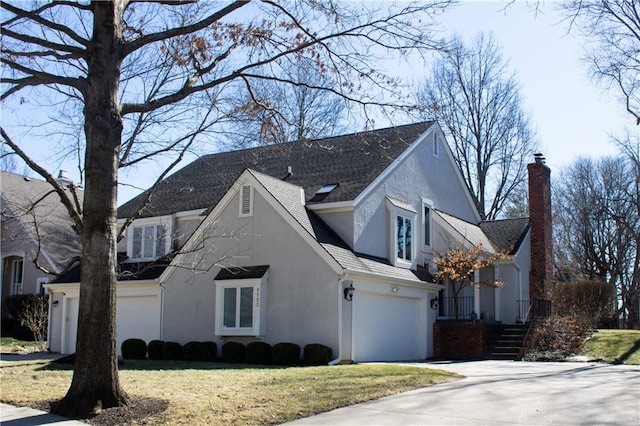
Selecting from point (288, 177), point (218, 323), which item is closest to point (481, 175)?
point (288, 177)

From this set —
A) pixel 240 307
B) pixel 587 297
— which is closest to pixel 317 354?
pixel 240 307

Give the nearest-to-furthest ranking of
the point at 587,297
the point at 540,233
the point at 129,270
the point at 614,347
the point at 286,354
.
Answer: the point at 286,354, the point at 614,347, the point at 129,270, the point at 540,233, the point at 587,297

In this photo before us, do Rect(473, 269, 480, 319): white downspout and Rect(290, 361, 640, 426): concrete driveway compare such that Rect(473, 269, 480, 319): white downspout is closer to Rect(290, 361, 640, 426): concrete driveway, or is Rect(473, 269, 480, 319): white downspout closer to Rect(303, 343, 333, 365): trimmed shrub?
Rect(303, 343, 333, 365): trimmed shrub

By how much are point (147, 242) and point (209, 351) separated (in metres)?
6.82

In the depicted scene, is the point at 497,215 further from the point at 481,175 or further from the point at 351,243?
the point at 351,243

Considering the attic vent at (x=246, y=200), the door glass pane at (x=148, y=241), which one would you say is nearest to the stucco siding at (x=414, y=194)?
the attic vent at (x=246, y=200)

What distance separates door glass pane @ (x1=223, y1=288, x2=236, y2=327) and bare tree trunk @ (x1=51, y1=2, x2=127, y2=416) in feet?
32.6

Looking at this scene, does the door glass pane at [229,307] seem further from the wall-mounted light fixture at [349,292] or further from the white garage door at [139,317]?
the wall-mounted light fixture at [349,292]

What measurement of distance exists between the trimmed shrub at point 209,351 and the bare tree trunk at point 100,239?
384 inches

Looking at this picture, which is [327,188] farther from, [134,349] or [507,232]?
[507,232]

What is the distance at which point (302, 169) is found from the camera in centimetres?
2484

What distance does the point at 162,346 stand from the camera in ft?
69.2

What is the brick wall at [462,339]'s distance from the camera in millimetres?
21859

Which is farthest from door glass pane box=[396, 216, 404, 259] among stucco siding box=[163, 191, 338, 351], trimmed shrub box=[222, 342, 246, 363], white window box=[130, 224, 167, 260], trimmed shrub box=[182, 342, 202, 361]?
white window box=[130, 224, 167, 260]
